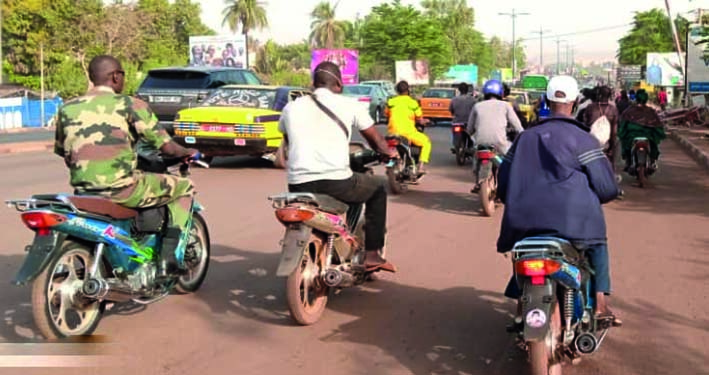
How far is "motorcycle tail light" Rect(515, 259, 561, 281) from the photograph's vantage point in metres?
4.09

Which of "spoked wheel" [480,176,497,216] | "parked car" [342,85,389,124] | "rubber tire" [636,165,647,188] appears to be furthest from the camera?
"parked car" [342,85,389,124]

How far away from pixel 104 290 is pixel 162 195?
84cm

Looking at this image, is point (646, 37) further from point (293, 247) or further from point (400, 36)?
point (293, 247)

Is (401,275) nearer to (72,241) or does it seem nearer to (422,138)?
(72,241)

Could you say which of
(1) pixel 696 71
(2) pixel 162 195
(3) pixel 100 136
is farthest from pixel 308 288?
(1) pixel 696 71

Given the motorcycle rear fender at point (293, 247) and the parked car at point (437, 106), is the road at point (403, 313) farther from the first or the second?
the parked car at point (437, 106)

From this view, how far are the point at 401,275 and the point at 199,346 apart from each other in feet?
7.77

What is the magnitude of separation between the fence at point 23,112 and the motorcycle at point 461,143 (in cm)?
2372

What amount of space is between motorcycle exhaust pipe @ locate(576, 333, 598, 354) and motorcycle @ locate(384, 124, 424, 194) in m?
7.82

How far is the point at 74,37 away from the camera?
156ft

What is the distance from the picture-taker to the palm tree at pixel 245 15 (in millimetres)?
70375

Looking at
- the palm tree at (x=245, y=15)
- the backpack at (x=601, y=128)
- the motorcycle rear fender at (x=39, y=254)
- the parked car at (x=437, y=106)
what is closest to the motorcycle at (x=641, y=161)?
the backpack at (x=601, y=128)

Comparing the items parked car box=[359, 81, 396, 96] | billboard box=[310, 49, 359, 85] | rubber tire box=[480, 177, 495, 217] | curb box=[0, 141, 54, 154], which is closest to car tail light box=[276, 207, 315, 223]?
rubber tire box=[480, 177, 495, 217]

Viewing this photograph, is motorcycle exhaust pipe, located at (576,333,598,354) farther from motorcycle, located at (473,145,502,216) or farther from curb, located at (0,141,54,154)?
curb, located at (0,141,54,154)
